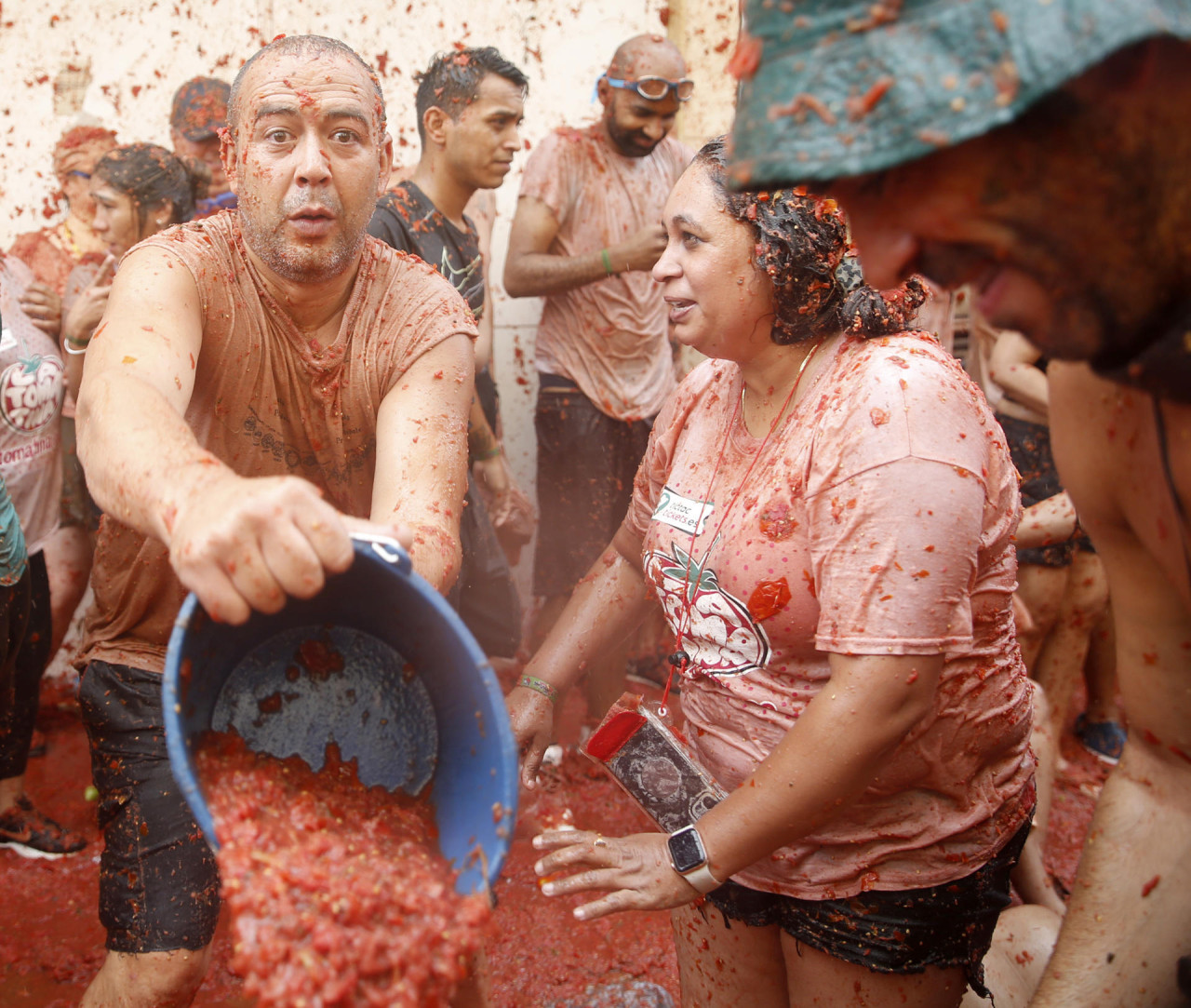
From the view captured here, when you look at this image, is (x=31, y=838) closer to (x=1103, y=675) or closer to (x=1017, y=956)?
(x=1017, y=956)

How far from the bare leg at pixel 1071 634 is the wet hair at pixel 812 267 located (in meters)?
2.94

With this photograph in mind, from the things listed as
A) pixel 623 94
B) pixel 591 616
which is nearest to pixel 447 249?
pixel 623 94

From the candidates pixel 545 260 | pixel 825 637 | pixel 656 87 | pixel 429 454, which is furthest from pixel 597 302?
pixel 825 637

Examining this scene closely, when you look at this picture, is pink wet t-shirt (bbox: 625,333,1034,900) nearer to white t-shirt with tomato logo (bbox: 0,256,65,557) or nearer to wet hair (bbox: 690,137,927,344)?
wet hair (bbox: 690,137,927,344)

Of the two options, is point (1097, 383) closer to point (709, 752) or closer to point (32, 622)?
point (709, 752)

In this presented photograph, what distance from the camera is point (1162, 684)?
62.4 inches

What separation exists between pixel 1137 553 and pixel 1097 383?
0.30 meters

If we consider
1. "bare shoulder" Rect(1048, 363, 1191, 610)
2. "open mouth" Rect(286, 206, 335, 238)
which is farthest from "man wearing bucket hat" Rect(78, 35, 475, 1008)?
"bare shoulder" Rect(1048, 363, 1191, 610)

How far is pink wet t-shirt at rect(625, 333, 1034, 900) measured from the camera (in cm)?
172

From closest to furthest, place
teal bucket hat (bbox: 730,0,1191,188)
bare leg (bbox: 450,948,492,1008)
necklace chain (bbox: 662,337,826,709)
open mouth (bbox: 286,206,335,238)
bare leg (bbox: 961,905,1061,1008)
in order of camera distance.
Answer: teal bucket hat (bbox: 730,0,1191,188)
necklace chain (bbox: 662,337,826,709)
open mouth (bbox: 286,206,335,238)
bare leg (bbox: 450,948,492,1008)
bare leg (bbox: 961,905,1061,1008)

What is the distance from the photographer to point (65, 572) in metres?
4.44

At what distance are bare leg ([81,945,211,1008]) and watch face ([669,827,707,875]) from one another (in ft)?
3.89

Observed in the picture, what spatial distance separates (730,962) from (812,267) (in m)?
1.63

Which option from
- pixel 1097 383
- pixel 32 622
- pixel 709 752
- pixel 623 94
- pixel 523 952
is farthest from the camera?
pixel 623 94
